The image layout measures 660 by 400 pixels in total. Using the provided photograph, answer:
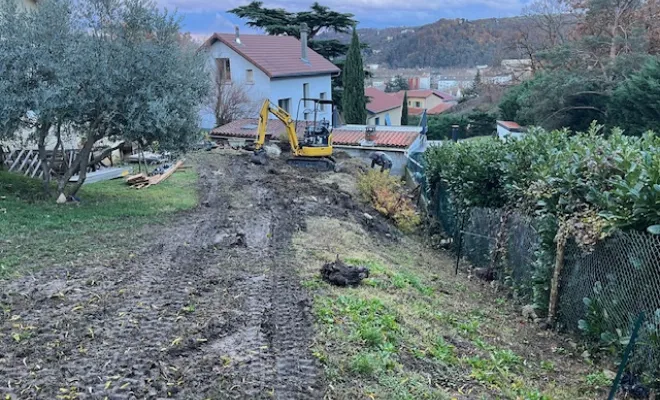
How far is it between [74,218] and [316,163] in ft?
36.8

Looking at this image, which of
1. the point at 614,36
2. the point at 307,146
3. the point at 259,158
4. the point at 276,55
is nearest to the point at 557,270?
the point at 307,146

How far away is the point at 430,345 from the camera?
588 centimetres

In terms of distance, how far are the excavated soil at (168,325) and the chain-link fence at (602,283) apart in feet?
10.6

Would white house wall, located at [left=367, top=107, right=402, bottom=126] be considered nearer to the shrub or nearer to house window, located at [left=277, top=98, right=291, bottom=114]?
house window, located at [left=277, top=98, right=291, bottom=114]

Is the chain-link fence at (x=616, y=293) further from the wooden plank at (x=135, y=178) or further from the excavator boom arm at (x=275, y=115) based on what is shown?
the excavator boom arm at (x=275, y=115)

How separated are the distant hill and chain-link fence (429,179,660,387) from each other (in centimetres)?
5771

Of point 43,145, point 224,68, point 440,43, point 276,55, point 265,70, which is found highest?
point 440,43

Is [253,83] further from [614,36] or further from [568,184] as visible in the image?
[568,184]

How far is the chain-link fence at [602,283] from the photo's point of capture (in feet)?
16.9

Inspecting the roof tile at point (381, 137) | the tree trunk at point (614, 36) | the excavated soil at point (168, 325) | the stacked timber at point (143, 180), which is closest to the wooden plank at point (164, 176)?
the stacked timber at point (143, 180)

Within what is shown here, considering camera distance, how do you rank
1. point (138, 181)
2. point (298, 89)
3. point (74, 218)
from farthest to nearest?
1. point (298, 89)
2. point (138, 181)
3. point (74, 218)

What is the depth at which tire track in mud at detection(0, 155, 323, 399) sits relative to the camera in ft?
14.8

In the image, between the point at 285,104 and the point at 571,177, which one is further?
the point at 285,104

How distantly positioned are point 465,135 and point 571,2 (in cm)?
1289
